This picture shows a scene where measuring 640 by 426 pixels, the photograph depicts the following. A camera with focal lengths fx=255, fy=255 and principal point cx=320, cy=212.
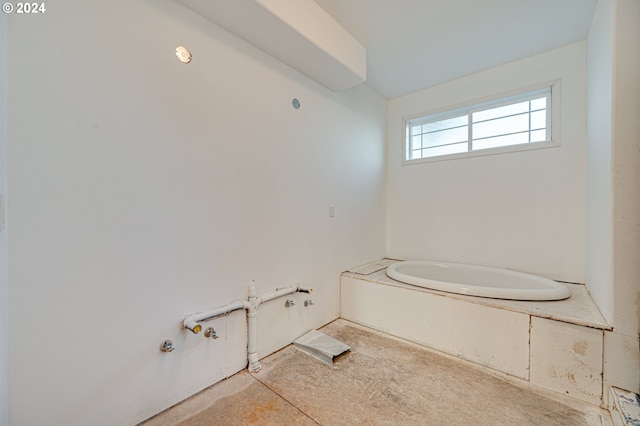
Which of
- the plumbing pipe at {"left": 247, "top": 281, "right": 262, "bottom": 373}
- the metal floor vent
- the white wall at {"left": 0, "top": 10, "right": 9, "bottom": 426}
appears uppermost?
the white wall at {"left": 0, "top": 10, "right": 9, "bottom": 426}

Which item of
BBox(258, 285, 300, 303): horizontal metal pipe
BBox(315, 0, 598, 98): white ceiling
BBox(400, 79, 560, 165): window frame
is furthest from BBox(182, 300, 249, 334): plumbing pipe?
BBox(400, 79, 560, 165): window frame

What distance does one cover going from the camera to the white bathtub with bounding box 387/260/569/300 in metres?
1.87

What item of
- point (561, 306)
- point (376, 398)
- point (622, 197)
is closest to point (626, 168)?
point (622, 197)

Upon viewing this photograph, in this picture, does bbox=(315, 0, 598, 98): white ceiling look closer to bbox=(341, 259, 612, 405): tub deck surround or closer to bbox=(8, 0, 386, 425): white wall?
bbox=(8, 0, 386, 425): white wall

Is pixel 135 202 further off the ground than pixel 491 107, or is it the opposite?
pixel 491 107

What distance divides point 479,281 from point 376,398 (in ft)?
5.86

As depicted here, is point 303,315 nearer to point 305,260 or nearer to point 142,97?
point 305,260

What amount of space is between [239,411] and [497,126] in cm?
337

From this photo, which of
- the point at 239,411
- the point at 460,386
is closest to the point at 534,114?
the point at 460,386

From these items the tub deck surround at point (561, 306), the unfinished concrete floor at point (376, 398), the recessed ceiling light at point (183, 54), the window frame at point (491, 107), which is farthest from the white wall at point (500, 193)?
the recessed ceiling light at point (183, 54)

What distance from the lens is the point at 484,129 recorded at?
2.80 metres

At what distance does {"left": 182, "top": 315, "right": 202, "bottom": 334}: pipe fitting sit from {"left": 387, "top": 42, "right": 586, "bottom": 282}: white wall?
2582 millimetres

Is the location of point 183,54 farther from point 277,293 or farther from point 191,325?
point 277,293

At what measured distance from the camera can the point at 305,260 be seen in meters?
2.27
